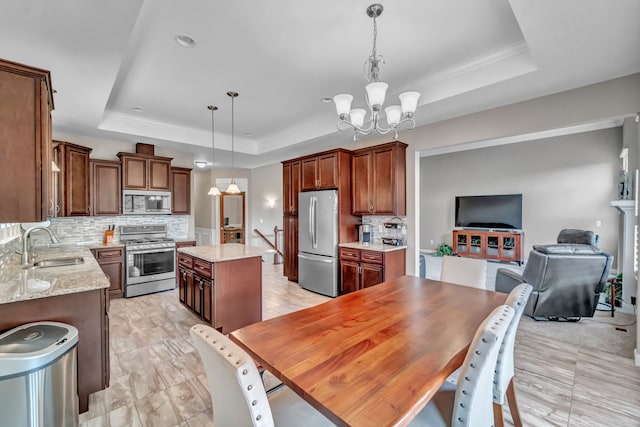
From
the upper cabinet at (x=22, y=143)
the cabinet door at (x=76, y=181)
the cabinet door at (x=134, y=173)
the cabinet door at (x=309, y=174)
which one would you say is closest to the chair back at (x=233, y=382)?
the upper cabinet at (x=22, y=143)

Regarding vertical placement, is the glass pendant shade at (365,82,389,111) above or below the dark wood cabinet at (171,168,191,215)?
above

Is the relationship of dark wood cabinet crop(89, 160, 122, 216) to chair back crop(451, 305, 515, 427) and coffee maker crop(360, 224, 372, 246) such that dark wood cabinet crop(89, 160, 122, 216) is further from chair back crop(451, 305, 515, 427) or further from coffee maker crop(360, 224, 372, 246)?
chair back crop(451, 305, 515, 427)

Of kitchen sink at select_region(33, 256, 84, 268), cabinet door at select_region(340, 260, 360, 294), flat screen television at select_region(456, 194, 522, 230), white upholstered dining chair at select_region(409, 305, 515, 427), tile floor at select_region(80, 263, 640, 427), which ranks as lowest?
tile floor at select_region(80, 263, 640, 427)

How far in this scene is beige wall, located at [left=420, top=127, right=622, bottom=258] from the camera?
5.95 metres

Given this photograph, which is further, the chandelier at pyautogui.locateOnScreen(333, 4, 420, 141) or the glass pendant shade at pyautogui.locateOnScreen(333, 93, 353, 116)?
the glass pendant shade at pyautogui.locateOnScreen(333, 93, 353, 116)

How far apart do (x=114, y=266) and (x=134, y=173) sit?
1.53m

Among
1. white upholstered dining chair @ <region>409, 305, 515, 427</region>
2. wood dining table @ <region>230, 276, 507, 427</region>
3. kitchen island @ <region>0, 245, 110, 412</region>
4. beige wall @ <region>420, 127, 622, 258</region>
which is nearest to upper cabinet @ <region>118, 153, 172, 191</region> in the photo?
kitchen island @ <region>0, 245, 110, 412</region>

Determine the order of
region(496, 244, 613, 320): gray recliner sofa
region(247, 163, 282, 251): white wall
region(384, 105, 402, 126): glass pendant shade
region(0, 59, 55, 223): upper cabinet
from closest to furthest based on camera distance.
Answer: region(0, 59, 55, 223): upper cabinet < region(384, 105, 402, 126): glass pendant shade < region(496, 244, 613, 320): gray recliner sofa < region(247, 163, 282, 251): white wall

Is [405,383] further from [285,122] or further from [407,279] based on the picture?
[285,122]

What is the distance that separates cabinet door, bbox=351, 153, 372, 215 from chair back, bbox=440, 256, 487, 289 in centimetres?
191

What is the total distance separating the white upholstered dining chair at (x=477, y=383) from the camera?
1.11 m

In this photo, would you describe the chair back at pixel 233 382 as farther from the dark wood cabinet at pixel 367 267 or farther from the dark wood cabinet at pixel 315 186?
the dark wood cabinet at pixel 315 186

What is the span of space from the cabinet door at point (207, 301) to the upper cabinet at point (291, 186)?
2.53 metres

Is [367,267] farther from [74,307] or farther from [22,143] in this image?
[22,143]
